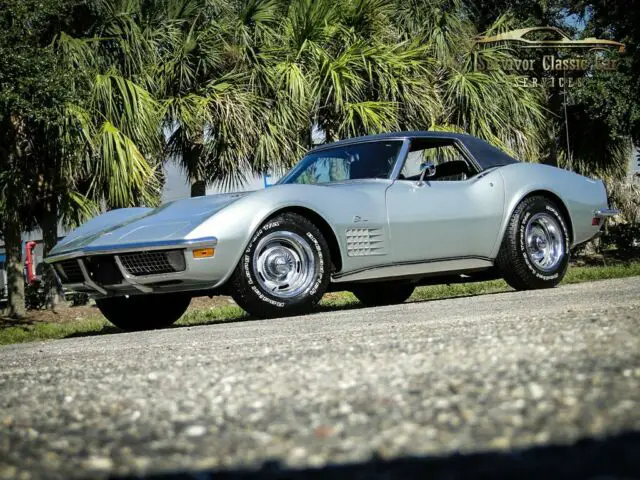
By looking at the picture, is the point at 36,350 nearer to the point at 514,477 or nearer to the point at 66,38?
the point at 514,477

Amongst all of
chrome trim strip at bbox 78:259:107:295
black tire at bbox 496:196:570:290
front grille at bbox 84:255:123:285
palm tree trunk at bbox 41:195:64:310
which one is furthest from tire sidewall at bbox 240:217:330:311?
palm tree trunk at bbox 41:195:64:310

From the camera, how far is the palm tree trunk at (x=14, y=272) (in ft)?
36.5

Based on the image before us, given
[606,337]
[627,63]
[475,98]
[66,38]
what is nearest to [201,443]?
[606,337]

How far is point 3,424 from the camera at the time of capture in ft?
7.16

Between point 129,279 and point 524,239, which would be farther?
point 524,239

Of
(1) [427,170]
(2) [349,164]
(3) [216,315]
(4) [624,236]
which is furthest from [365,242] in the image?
(4) [624,236]

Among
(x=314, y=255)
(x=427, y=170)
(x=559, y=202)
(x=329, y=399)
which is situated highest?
(x=427, y=170)

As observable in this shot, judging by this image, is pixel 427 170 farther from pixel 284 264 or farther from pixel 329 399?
pixel 329 399

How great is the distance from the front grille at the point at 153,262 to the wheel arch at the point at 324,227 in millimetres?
701

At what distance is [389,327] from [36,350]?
6.34 feet

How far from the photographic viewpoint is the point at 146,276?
18.1 ft

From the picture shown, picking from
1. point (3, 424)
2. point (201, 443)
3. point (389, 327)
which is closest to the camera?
point (201, 443)

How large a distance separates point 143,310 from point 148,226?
3.66 feet

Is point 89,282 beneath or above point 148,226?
beneath
